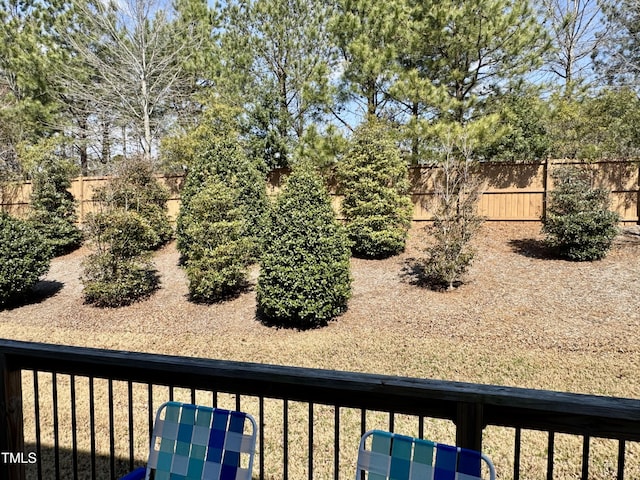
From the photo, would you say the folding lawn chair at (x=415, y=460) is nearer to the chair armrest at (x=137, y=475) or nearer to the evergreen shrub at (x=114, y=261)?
the chair armrest at (x=137, y=475)

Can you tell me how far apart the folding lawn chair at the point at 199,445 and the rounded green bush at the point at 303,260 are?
13.0 ft

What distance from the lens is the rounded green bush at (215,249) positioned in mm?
6734

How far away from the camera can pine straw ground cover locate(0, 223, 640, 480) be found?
10.7 feet

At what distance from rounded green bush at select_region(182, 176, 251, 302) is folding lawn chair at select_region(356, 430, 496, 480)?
5.71 metres

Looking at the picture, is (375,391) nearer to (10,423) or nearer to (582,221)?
(10,423)

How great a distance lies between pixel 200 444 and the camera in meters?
1.50

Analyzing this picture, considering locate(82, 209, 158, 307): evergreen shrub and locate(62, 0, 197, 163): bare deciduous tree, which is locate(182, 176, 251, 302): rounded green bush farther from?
locate(62, 0, 197, 163): bare deciduous tree

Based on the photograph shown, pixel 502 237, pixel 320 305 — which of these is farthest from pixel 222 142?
pixel 502 237

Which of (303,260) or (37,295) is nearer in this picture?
(303,260)

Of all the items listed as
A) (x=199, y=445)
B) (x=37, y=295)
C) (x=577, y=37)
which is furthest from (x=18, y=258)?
(x=577, y=37)

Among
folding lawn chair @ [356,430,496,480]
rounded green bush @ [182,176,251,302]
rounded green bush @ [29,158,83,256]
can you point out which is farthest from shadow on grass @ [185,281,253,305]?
folding lawn chair @ [356,430,496,480]

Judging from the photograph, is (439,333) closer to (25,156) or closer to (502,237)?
(502,237)

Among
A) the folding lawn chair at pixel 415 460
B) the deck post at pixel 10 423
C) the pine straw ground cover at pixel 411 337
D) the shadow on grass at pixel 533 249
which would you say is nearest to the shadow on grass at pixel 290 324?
the pine straw ground cover at pixel 411 337

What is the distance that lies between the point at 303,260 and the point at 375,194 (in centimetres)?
386
